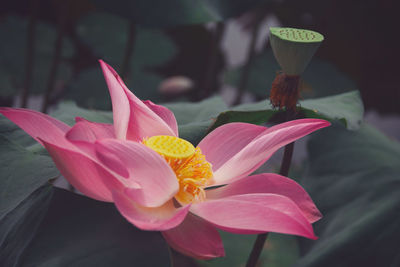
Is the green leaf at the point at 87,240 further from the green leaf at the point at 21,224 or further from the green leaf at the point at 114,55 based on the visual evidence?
the green leaf at the point at 114,55

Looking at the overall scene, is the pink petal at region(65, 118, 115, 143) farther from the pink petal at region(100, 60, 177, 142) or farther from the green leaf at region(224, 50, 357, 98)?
the green leaf at region(224, 50, 357, 98)

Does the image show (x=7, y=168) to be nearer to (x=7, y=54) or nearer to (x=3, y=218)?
(x=3, y=218)

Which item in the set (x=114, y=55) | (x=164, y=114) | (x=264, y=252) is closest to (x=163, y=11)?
(x=164, y=114)

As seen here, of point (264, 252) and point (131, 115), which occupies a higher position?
point (131, 115)

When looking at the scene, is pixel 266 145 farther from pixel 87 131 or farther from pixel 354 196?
pixel 354 196

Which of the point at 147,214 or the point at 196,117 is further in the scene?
the point at 196,117

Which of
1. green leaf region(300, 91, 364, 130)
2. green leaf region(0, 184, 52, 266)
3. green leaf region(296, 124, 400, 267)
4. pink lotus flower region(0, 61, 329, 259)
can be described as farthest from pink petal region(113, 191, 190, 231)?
green leaf region(296, 124, 400, 267)

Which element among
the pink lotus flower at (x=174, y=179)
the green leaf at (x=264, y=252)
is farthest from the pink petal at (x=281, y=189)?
the green leaf at (x=264, y=252)
